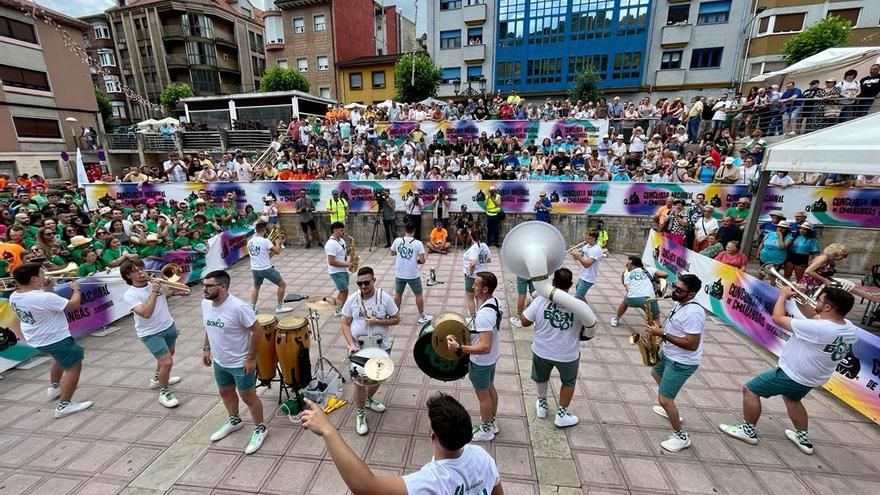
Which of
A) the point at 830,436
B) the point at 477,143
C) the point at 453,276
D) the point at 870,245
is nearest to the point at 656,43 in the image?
the point at 477,143

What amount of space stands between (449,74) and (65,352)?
107 feet

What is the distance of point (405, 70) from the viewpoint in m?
27.7

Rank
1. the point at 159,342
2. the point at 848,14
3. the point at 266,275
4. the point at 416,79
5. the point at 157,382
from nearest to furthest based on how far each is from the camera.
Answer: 1. the point at 159,342
2. the point at 157,382
3. the point at 266,275
4. the point at 848,14
5. the point at 416,79

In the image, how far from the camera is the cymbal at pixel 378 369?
11.8 ft

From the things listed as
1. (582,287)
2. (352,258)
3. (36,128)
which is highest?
(36,128)

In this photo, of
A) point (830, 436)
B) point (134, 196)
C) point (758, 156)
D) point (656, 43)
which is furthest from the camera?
point (656, 43)

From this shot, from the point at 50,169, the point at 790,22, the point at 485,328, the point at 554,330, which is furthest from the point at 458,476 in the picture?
the point at 50,169

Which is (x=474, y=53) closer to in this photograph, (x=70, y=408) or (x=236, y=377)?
(x=236, y=377)

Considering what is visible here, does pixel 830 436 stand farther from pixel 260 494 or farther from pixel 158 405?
pixel 158 405

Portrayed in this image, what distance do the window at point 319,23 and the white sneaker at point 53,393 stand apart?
37754mm

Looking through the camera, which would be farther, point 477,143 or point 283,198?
point 477,143

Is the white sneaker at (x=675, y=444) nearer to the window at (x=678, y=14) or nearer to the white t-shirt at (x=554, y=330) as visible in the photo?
the white t-shirt at (x=554, y=330)

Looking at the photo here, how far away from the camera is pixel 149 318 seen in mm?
4625

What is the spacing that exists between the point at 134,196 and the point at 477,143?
552 inches
